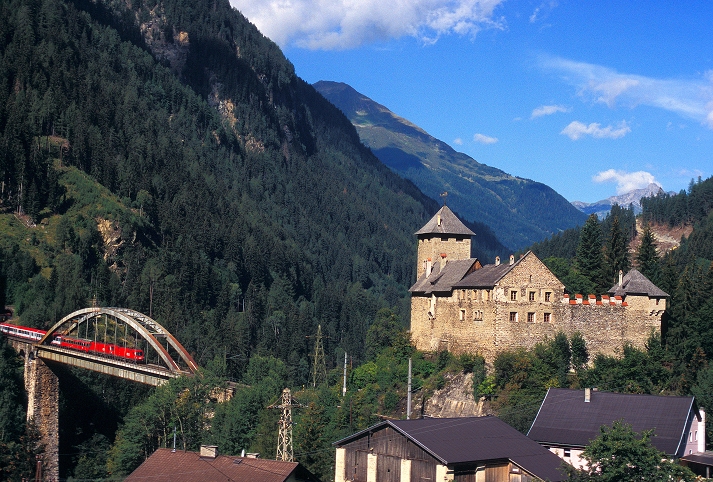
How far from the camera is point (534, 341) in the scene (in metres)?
67.3

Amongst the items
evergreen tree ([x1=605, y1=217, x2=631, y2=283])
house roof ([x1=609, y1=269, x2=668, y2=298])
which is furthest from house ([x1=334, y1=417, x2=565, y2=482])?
evergreen tree ([x1=605, y1=217, x2=631, y2=283])

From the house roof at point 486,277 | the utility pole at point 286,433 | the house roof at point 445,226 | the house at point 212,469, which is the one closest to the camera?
the house at point 212,469

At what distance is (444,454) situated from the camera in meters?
46.8

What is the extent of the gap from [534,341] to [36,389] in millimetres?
49016

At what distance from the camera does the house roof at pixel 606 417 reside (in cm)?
5312

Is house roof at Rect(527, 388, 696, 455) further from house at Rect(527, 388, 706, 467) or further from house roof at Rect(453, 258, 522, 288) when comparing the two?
house roof at Rect(453, 258, 522, 288)

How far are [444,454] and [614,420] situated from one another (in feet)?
37.5

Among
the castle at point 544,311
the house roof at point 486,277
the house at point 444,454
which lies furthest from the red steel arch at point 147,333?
the house at point 444,454

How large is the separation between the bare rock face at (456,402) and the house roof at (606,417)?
876 centimetres

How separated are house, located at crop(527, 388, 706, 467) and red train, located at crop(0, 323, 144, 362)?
46308 millimetres

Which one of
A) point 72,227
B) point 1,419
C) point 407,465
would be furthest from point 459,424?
point 72,227

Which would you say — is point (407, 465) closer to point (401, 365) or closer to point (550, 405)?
point (550, 405)

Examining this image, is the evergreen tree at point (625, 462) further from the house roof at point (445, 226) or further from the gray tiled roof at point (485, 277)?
the house roof at point (445, 226)

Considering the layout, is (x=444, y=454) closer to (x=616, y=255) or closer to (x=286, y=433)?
(x=286, y=433)
